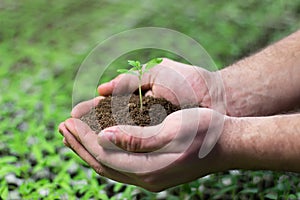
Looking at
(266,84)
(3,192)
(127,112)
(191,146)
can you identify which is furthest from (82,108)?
(266,84)

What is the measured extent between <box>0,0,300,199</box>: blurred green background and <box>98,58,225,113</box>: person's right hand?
411 mm

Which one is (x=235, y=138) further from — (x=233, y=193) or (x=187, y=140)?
(x=233, y=193)

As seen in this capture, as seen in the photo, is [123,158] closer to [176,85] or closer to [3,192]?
[176,85]

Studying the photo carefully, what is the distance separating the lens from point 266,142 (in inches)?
65.8

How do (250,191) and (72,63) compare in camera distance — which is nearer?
(250,191)

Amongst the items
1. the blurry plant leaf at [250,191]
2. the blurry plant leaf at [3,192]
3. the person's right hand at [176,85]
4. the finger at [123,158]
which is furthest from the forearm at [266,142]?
the blurry plant leaf at [3,192]

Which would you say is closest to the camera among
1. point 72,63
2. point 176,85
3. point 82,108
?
point 82,108

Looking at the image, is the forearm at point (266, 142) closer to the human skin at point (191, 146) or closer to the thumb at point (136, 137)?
the human skin at point (191, 146)

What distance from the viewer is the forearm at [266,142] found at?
1.65 m

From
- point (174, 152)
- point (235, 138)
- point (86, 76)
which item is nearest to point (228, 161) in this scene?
point (235, 138)

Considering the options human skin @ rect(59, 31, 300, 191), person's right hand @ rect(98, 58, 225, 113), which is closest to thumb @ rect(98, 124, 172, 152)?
human skin @ rect(59, 31, 300, 191)

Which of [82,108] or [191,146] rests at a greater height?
[82,108]

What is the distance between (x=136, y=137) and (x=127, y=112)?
22 cm

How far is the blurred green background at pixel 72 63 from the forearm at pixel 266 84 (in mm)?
334
